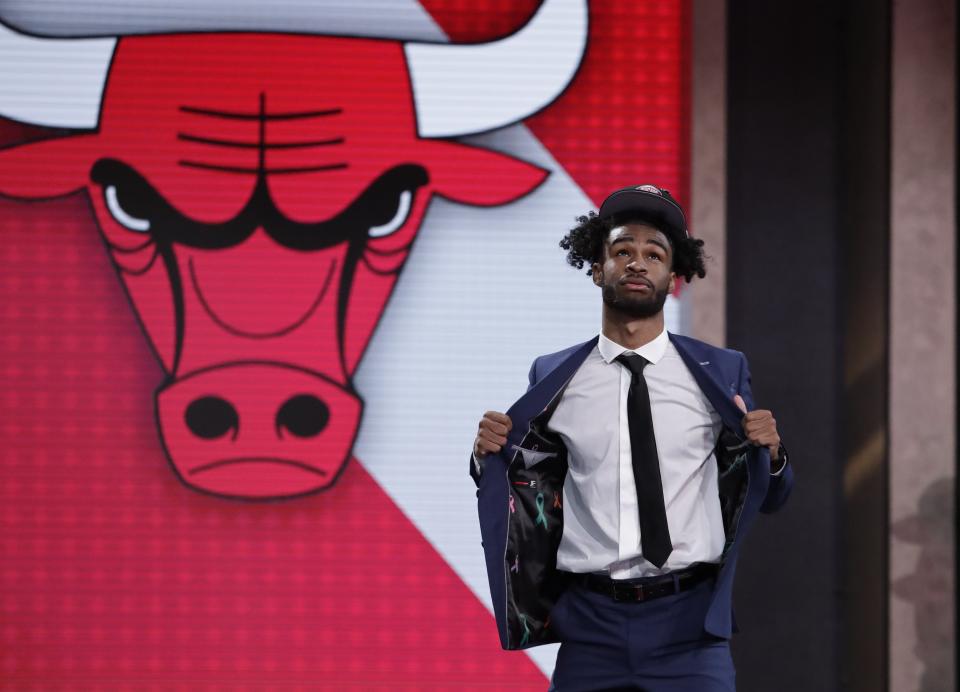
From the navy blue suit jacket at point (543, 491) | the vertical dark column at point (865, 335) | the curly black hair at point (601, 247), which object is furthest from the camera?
the vertical dark column at point (865, 335)

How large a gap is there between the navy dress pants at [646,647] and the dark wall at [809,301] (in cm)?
171

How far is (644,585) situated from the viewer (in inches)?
79.1

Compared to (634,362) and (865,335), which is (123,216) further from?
(865,335)

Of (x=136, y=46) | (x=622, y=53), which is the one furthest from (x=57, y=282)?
(x=622, y=53)

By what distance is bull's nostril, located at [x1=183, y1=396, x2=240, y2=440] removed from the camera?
341 centimetres

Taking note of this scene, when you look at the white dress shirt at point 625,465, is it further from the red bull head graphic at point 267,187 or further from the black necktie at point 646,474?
the red bull head graphic at point 267,187

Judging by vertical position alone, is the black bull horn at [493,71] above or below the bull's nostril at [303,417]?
above

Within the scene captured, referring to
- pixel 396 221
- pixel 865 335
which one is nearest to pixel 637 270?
pixel 396 221

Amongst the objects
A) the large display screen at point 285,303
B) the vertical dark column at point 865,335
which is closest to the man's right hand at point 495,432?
the large display screen at point 285,303

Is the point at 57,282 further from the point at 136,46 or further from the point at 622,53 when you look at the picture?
the point at 622,53

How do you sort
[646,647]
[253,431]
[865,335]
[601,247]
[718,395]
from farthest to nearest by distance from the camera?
[865,335] < [253,431] < [601,247] < [718,395] < [646,647]

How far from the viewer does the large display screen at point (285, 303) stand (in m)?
3.39

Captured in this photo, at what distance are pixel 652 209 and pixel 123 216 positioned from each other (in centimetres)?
205

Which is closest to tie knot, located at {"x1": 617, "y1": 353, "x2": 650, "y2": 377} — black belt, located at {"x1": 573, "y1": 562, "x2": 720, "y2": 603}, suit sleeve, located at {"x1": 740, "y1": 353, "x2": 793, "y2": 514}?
suit sleeve, located at {"x1": 740, "y1": 353, "x2": 793, "y2": 514}
